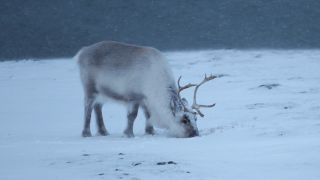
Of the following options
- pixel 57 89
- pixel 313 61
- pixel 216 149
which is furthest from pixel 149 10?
pixel 216 149

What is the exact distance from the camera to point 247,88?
1686 centimetres

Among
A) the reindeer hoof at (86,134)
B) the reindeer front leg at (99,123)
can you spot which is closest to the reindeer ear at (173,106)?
the reindeer front leg at (99,123)

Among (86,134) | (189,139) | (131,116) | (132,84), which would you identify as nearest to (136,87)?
(132,84)

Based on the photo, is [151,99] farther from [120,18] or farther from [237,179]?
[120,18]

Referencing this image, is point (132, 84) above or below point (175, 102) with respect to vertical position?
above

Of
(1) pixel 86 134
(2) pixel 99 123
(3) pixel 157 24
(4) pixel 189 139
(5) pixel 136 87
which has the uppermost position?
(3) pixel 157 24

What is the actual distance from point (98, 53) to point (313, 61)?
13433mm

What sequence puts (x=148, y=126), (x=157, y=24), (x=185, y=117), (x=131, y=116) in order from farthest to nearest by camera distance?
(x=157, y=24), (x=148, y=126), (x=131, y=116), (x=185, y=117)

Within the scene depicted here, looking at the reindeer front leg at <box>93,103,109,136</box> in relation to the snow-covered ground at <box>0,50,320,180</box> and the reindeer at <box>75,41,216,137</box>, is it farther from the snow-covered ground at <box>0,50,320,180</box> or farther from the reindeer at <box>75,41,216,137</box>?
the snow-covered ground at <box>0,50,320,180</box>

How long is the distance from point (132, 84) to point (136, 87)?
0.27 ft

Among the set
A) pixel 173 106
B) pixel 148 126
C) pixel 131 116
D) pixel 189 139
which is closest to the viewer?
pixel 189 139

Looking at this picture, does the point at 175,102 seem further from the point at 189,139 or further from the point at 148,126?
the point at 189,139

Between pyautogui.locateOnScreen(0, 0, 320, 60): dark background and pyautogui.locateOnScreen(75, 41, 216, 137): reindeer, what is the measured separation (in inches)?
690

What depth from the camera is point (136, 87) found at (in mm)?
10477
